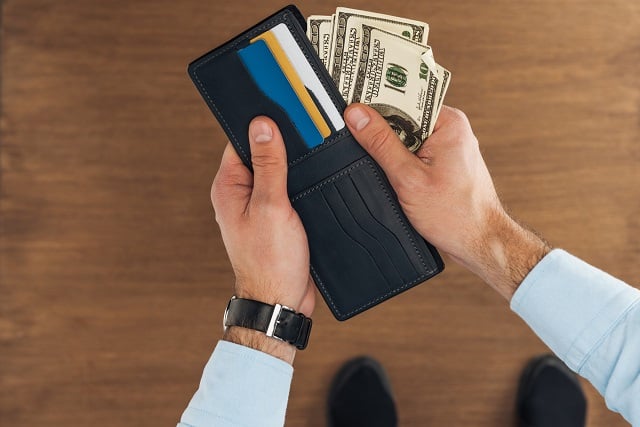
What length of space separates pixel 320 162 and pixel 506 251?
286 mm

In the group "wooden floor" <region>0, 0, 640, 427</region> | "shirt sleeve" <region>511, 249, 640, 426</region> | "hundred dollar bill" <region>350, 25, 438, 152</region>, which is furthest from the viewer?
"wooden floor" <region>0, 0, 640, 427</region>

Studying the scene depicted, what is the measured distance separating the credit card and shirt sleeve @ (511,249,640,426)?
35 cm

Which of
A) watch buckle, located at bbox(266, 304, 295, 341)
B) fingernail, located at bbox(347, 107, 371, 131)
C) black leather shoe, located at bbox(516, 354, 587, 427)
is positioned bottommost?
black leather shoe, located at bbox(516, 354, 587, 427)

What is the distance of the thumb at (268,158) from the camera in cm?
74

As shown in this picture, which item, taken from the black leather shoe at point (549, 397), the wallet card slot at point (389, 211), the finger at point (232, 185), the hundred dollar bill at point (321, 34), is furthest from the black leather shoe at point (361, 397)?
the hundred dollar bill at point (321, 34)

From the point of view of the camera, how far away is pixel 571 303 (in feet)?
2.37

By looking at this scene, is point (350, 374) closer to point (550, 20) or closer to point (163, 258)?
point (163, 258)

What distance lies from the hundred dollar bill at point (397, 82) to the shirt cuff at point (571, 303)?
26 centimetres

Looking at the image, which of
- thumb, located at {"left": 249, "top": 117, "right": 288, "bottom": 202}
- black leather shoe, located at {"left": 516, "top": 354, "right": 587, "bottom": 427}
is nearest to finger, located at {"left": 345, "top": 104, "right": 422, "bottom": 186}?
thumb, located at {"left": 249, "top": 117, "right": 288, "bottom": 202}

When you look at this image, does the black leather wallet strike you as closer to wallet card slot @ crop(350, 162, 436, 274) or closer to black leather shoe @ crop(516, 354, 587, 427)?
wallet card slot @ crop(350, 162, 436, 274)

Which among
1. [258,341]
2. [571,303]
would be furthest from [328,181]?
[571,303]

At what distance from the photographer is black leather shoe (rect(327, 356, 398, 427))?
1.10 metres

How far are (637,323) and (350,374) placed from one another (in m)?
0.56

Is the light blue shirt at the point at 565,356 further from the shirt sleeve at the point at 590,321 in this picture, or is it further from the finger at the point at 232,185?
the finger at the point at 232,185
